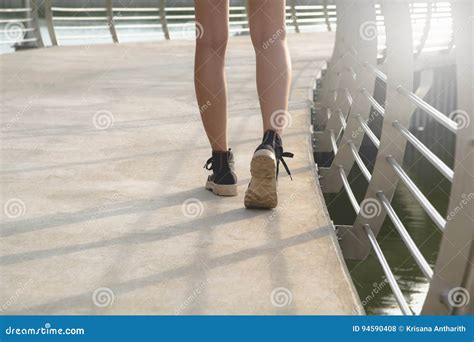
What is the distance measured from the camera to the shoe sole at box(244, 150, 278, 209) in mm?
3312

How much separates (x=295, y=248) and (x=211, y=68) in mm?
916

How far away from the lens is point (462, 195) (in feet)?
6.73

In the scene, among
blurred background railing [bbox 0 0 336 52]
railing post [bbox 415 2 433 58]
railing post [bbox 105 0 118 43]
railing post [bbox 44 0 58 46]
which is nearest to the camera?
railing post [bbox 415 2 433 58]

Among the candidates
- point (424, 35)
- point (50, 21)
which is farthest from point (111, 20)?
point (424, 35)

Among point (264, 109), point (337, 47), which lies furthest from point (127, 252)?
point (337, 47)

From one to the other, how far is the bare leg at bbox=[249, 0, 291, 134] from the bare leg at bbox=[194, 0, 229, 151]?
0.12 meters

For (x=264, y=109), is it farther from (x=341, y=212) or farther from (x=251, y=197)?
(x=341, y=212)

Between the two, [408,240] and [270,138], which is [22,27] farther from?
[408,240]

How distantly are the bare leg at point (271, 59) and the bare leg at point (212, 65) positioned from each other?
0.38 feet

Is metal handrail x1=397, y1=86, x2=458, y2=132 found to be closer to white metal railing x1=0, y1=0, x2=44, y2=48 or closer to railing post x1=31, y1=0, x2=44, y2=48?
white metal railing x1=0, y1=0, x2=44, y2=48

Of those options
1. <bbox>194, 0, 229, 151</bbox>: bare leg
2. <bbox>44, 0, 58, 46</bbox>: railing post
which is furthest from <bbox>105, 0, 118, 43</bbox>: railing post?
<bbox>194, 0, 229, 151</bbox>: bare leg

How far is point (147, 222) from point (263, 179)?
43 centimetres

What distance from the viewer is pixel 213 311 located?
2338mm

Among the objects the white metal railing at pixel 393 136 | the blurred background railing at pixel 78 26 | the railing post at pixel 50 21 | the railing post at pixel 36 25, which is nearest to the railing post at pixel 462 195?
the white metal railing at pixel 393 136
